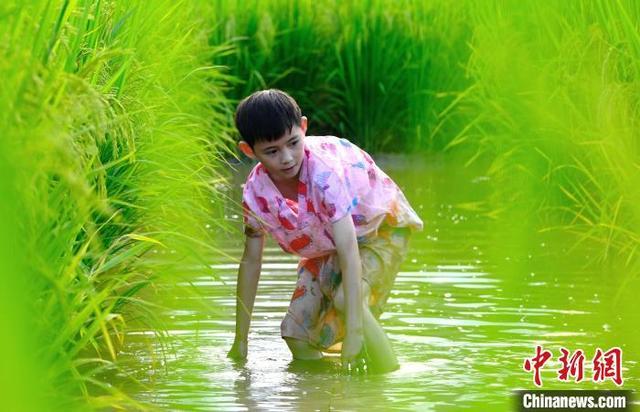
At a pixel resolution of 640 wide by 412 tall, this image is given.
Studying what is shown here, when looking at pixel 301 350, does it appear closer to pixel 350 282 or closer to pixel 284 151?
pixel 350 282

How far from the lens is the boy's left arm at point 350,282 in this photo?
4.73 meters

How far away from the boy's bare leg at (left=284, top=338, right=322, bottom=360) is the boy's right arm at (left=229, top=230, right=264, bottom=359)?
0.17m

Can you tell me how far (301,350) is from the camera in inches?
198

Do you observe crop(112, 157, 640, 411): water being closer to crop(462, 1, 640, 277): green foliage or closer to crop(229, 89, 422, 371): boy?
crop(229, 89, 422, 371): boy

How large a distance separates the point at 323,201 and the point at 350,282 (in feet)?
0.90

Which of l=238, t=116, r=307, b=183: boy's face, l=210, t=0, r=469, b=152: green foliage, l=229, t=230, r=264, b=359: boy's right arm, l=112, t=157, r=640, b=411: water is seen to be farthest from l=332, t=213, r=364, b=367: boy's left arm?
l=210, t=0, r=469, b=152: green foliage

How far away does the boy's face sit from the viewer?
471 centimetres

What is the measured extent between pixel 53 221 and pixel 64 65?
69 centimetres

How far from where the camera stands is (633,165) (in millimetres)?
5383

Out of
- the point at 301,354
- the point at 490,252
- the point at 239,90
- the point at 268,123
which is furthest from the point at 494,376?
the point at 239,90

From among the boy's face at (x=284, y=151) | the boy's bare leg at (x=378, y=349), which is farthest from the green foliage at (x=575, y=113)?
the boy's face at (x=284, y=151)

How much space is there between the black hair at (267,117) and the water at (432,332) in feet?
1.51

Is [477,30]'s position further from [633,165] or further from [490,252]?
[633,165]

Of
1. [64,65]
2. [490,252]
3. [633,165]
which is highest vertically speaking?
[64,65]
